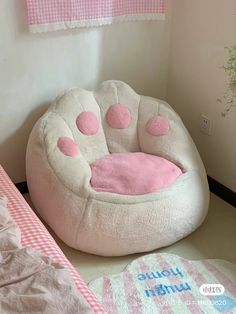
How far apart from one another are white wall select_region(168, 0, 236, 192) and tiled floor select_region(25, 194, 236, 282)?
1.03 ft

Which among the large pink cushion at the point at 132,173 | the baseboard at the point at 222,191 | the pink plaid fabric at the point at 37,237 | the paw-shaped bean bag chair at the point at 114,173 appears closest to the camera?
the pink plaid fabric at the point at 37,237

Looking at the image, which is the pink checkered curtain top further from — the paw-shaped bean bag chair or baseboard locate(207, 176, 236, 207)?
baseboard locate(207, 176, 236, 207)

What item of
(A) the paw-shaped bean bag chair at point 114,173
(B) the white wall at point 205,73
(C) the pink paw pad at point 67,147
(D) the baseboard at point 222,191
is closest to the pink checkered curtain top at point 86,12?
(B) the white wall at point 205,73

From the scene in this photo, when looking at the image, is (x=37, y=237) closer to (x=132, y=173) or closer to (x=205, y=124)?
(x=132, y=173)

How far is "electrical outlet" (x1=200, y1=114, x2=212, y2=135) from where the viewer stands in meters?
2.75

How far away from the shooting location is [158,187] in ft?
7.32

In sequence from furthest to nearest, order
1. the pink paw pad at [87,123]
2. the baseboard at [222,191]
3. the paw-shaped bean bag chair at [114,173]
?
the baseboard at [222,191]
the pink paw pad at [87,123]
the paw-shaped bean bag chair at [114,173]

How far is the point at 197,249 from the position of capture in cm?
227

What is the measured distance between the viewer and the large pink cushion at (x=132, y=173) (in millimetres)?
2217

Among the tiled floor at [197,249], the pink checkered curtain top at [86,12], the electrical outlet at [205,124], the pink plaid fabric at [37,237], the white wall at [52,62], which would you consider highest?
the pink checkered curtain top at [86,12]

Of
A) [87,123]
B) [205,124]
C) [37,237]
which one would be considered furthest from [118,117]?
[37,237]

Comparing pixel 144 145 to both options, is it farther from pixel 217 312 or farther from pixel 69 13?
pixel 217 312

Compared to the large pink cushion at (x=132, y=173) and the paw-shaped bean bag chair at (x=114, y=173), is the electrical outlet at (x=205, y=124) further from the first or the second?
the large pink cushion at (x=132, y=173)

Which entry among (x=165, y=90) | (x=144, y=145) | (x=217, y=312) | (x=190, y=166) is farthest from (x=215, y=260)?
(x=165, y=90)
